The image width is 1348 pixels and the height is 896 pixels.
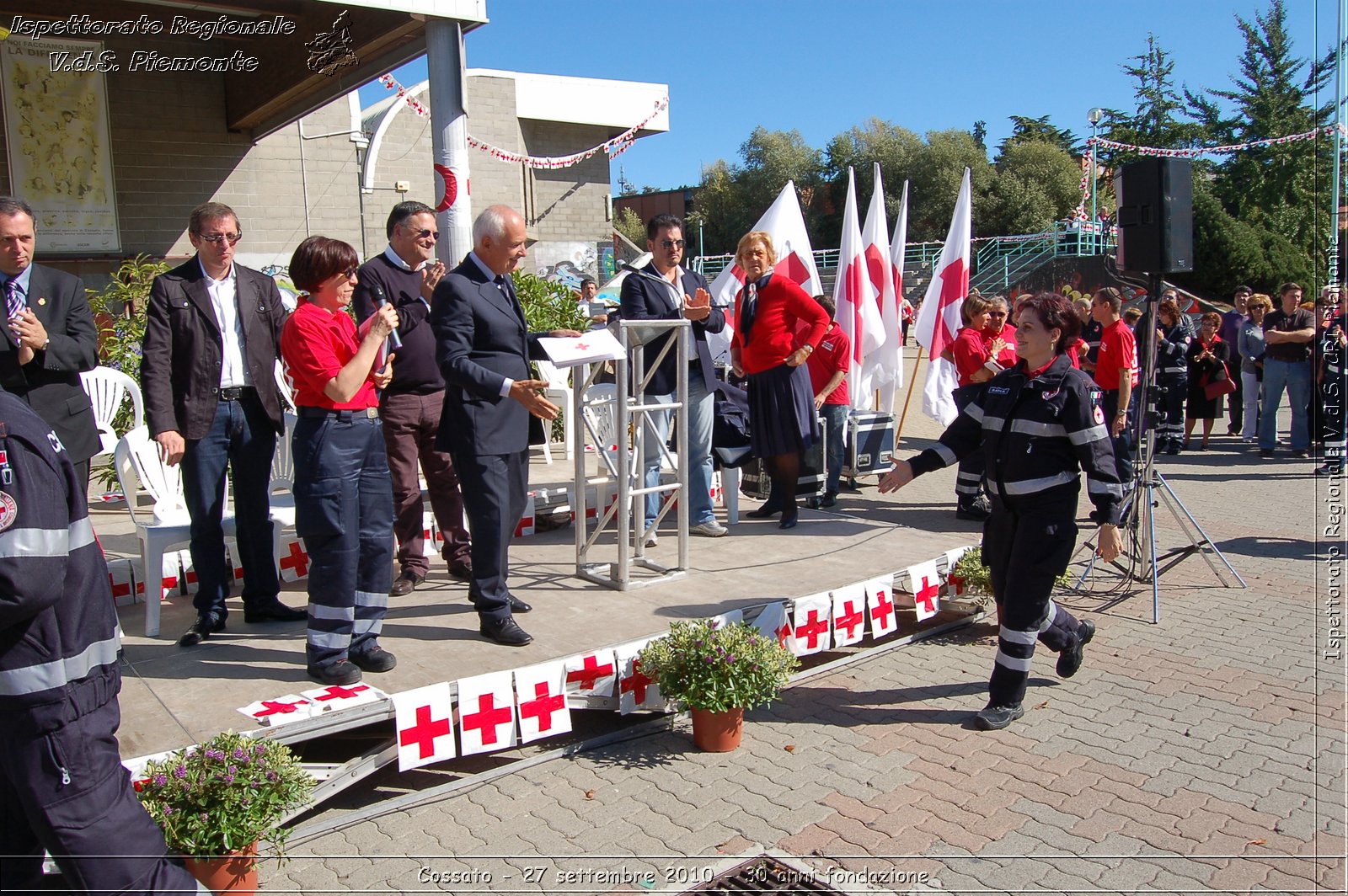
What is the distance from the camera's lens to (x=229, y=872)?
3150mm

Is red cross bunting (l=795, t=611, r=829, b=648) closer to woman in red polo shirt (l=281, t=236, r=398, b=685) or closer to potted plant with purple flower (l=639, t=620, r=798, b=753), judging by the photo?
potted plant with purple flower (l=639, t=620, r=798, b=753)

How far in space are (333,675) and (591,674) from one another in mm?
1072

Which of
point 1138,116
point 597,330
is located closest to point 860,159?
point 1138,116

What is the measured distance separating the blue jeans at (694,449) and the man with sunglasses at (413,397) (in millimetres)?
1238

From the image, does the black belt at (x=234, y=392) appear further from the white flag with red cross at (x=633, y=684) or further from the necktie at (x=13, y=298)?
the white flag with red cross at (x=633, y=684)

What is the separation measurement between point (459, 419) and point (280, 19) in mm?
9493

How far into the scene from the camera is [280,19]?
1181cm

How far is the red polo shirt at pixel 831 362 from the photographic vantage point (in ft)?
28.1

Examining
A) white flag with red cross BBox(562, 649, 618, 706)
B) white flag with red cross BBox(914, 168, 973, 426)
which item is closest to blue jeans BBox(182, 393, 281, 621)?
white flag with red cross BBox(562, 649, 618, 706)

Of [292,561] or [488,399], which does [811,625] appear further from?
[292,561]

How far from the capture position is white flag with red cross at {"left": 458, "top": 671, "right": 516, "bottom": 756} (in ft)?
13.1

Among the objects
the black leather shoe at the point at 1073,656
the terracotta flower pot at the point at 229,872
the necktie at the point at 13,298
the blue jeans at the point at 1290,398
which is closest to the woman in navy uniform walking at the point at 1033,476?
the black leather shoe at the point at 1073,656

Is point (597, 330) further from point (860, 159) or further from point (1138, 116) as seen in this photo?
point (860, 159)

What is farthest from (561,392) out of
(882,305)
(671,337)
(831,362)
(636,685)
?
(636,685)
